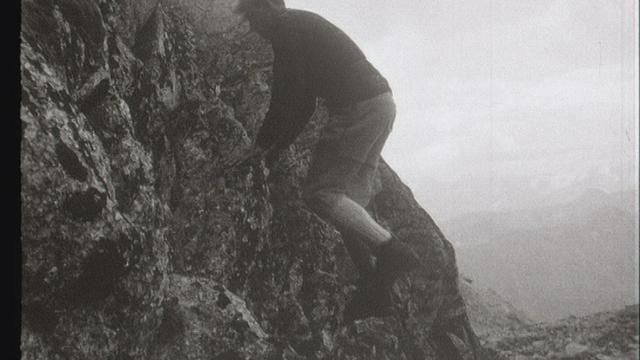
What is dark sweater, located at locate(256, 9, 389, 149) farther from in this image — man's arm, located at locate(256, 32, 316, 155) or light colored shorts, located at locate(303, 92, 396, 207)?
light colored shorts, located at locate(303, 92, 396, 207)

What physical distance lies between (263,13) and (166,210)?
2.85m

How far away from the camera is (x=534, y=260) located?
172250 millimetres

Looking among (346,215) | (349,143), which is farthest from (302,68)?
(346,215)

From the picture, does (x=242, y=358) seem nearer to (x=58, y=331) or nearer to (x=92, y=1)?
(x=58, y=331)

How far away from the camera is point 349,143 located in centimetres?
576

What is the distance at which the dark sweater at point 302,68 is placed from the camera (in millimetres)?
5172

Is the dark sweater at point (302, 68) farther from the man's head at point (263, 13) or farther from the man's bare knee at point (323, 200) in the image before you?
the man's bare knee at point (323, 200)

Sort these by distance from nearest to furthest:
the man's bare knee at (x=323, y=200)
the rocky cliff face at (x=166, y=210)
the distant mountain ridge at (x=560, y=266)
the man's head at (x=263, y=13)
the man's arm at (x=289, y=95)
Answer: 1. the rocky cliff face at (x=166, y=210)
2. the man's arm at (x=289, y=95)
3. the man's head at (x=263, y=13)
4. the man's bare knee at (x=323, y=200)
5. the distant mountain ridge at (x=560, y=266)

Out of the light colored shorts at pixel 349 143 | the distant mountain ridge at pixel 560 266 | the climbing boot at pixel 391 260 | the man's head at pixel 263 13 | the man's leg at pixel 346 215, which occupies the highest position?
the man's head at pixel 263 13

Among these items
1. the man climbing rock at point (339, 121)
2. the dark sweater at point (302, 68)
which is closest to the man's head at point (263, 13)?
the man climbing rock at point (339, 121)

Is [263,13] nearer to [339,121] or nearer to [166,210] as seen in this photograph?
[339,121]

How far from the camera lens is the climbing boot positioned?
5.64m

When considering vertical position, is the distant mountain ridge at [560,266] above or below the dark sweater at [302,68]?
below

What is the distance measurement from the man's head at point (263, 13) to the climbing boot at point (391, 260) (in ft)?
9.79
